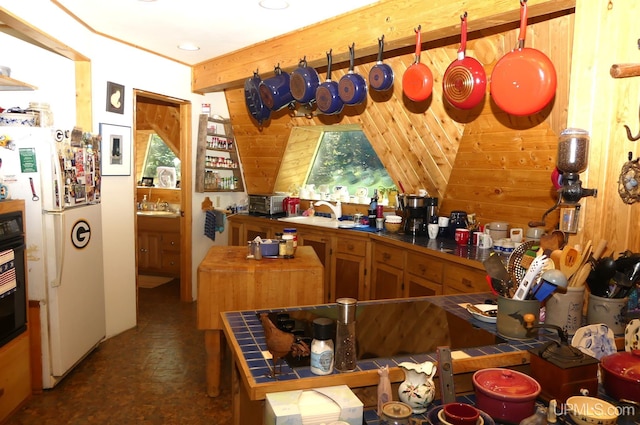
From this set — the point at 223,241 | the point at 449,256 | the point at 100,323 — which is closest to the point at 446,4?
the point at 449,256

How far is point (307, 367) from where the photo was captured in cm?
136

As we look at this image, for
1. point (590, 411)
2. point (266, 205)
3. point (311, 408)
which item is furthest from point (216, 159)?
point (590, 411)

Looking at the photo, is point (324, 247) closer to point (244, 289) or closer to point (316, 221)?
point (316, 221)

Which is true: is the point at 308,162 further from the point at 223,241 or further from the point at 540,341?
the point at 540,341

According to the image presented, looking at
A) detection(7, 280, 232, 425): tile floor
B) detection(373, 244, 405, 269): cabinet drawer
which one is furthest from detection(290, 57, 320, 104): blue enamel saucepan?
detection(7, 280, 232, 425): tile floor

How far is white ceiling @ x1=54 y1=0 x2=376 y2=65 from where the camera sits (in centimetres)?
297

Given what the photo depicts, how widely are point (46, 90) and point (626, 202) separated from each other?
12.5 ft

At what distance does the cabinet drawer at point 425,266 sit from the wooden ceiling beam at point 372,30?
1.55 m

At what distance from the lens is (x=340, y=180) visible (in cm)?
540

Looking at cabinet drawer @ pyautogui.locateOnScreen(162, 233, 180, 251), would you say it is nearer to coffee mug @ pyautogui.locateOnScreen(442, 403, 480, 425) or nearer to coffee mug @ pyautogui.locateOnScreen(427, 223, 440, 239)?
coffee mug @ pyautogui.locateOnScreen(427, 223, 440, 239)

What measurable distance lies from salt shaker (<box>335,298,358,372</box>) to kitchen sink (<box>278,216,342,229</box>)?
304cm

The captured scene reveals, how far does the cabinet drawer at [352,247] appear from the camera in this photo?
419 centimetres

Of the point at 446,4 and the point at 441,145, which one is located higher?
the point at 446,4

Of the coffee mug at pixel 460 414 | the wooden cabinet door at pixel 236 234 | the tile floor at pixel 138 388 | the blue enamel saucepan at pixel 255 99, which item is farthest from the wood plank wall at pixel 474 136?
the tile floor at pixel 138 388
